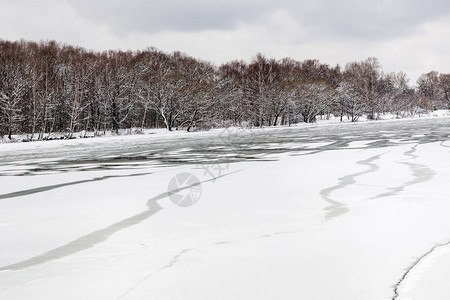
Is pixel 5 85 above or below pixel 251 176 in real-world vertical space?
above

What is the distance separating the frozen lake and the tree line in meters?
26.6

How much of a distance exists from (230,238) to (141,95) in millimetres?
39846

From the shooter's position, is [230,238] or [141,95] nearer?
[230,238]

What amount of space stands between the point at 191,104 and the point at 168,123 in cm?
276

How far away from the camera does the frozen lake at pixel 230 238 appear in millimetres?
3174

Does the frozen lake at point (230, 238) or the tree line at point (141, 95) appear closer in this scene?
the frozen lake at point (230, 238)

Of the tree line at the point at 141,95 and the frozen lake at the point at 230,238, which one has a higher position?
the tree line at the point at 141,95

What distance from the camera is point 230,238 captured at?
4.47 metres

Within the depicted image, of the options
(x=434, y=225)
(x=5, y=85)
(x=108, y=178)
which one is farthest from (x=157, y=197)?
(x=5, y=85)

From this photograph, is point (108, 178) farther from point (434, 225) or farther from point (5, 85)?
point (5, 85)

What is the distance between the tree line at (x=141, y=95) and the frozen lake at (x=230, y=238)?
87.2ft

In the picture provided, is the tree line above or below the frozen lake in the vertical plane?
above

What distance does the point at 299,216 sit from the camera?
17.7ft

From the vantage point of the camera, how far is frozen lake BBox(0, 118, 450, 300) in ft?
10.4
